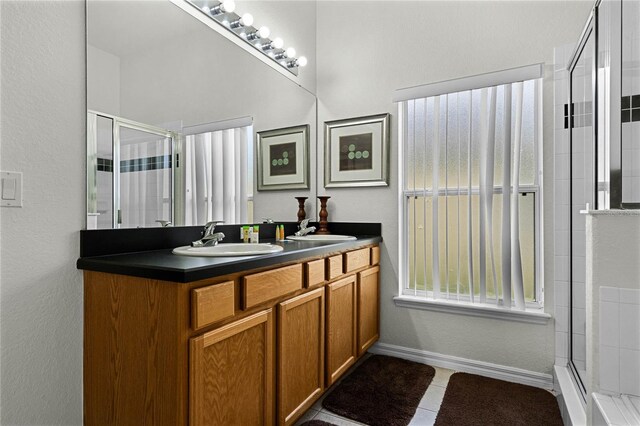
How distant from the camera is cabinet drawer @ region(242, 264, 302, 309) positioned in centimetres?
132

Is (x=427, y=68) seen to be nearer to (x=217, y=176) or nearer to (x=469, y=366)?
(x=217, y=176)

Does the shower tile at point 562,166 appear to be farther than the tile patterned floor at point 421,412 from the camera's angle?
Yes

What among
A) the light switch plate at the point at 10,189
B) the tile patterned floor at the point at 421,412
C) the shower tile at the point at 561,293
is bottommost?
the tile patterned floor at the point at 421,412

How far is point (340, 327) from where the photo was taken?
6.69 feet

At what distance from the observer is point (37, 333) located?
1.23 metres

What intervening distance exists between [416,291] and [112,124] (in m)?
2.12

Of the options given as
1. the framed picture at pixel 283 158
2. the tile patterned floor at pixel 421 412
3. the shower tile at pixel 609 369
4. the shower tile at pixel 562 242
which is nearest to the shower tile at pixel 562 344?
the shower tile at pixel 562 242

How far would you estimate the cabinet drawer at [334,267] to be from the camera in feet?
6.28

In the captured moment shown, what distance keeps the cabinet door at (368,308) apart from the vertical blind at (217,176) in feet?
2.96

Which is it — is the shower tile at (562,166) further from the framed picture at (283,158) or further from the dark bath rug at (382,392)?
the framed picture at (283,158)

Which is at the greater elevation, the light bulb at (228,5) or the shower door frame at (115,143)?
the light bulb at (228,5)

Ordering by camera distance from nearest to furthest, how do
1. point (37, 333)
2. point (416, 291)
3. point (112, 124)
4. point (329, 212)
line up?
1. point (37, 333)
2. point (112, 124)
3. point (416, 291)
4. point (329, 212)

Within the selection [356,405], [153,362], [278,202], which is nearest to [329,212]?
[278,202]

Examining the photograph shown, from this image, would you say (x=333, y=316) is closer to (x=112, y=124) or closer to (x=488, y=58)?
(x=112, y=124)
